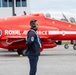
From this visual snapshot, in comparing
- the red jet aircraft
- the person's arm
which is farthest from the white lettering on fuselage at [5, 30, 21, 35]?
the person's arm

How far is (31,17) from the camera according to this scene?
20.1 m

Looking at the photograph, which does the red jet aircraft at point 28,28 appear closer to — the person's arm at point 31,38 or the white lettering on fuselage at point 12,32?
the white lettering on fuselage at point 12,32

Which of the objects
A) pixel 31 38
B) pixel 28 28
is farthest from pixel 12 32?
pixel 31 38

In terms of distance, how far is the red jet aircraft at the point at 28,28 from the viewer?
19.4m

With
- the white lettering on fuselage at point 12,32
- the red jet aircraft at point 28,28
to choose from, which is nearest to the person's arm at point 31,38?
the red jet aircraft at point 28,28

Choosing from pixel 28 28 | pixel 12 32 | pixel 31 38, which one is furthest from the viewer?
pixel 28 28

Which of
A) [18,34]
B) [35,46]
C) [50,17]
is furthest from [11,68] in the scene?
[50,17]

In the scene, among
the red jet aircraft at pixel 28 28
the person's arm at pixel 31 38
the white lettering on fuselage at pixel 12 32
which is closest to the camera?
the person's arm at pixel 31 38

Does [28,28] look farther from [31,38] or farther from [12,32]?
[31,38]

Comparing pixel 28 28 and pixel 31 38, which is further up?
pixel 31 38

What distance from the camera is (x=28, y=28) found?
19.8 m

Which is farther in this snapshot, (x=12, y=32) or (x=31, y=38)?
(x=12, y=32)

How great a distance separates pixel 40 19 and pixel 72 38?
2.09 metres

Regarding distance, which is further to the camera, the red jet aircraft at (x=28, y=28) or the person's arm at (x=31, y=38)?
the red jet aircraft at (x=28, y=28)
